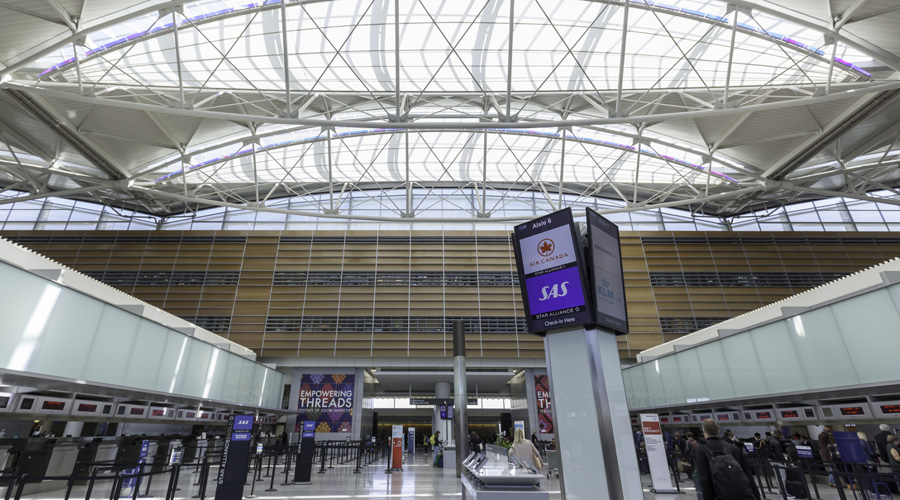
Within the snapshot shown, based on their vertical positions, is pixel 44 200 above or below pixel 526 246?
above

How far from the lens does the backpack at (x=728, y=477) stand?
16.6 feet

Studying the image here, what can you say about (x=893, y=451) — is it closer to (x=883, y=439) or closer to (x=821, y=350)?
(x=883, y=439)

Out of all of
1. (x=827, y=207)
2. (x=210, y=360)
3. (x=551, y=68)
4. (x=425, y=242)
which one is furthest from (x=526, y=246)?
(x=827, y=207)

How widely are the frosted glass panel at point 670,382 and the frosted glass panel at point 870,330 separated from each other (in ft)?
30.2

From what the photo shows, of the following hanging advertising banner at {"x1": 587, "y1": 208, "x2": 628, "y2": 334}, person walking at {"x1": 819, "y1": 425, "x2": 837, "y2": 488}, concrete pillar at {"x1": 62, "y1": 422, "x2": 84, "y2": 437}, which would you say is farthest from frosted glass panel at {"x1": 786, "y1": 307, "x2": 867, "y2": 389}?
concrete pillar at {"x1": 62, "y1": 422, "x2": 84, "y2": 437}

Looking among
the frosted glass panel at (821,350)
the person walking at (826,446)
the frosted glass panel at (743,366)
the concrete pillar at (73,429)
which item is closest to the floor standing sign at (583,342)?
the frosted glass panel at (821,350)

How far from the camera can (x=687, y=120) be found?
21.6m

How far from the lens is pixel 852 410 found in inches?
459

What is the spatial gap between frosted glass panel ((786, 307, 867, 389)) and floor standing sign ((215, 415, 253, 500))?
1374cm

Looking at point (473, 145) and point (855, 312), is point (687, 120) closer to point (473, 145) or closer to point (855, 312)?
point (473, 145)

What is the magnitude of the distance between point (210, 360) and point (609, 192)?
30.5 meters

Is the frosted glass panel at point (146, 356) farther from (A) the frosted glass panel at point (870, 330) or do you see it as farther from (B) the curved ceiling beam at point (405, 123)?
(A) the frosted glass panel at point (870, 330)

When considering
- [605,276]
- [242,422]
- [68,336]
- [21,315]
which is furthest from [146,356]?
[605,276]

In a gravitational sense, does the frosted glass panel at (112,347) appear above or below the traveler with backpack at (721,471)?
above
